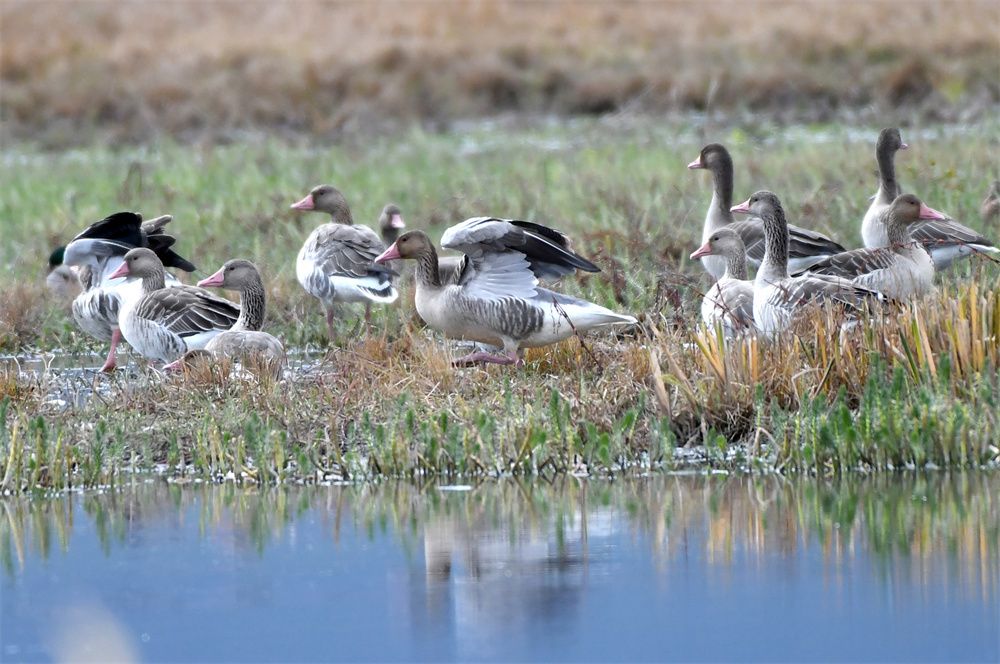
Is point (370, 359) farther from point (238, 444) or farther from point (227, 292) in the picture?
point (227, 292)

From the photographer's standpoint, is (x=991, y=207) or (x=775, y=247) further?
(x=991, y=207)

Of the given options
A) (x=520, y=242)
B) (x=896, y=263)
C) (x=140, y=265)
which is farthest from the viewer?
(x=140, y=265)

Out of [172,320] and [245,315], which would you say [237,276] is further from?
[172,320]

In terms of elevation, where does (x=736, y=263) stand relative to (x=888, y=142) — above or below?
below

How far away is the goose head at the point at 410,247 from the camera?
11.4 meters

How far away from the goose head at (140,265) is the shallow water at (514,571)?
3.75 metres

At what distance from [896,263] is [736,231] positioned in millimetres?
1530

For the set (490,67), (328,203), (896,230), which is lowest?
(896,230)

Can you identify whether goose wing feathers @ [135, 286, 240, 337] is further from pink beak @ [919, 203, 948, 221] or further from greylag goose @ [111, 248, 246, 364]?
pink beak @ [919, 203, 948, 221]

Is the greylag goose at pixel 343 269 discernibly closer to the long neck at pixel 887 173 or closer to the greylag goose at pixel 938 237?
the greylag goose at pixel 938 237

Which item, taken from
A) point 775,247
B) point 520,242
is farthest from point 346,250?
point 775,247

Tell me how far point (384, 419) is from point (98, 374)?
129 inches

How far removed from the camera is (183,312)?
465 inches

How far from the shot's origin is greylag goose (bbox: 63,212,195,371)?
12633 mm
